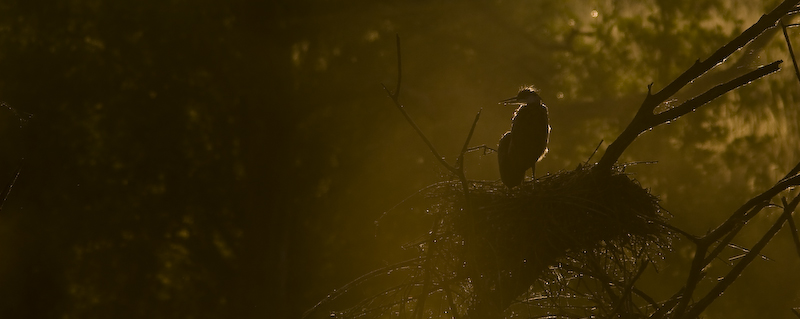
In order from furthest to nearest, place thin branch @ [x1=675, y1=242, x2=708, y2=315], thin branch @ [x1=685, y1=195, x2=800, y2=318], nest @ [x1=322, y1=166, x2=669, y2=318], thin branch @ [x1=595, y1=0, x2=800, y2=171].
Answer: nest @ [x1=322, y1=166, x2=669, y2=318], thin branch @ [x1=595, y1=0, x2=800, y2=171], thin branch @ [x1=675, y1=242, x2=708, y2=315], thin branch @ [x1=685, y1=195, x2=800, y2=318]

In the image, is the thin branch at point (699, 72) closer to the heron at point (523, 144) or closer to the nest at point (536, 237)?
the nest at point (536, 237)

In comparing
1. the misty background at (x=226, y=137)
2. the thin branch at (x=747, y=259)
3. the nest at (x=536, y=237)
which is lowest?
the thin branch at (x=747, y=259)

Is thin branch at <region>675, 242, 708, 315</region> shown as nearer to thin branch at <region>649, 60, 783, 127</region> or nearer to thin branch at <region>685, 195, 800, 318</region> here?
thin branch at <region>685, 195, 800, 318</region>

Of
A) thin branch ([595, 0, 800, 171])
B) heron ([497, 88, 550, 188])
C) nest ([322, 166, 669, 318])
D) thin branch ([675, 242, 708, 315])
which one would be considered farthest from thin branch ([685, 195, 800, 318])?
heron ([497, 88, 550, 188])

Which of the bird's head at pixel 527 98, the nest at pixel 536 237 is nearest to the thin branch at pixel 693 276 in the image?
the nest at pixel 536 237

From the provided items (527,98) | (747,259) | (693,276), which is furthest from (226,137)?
(747,259)

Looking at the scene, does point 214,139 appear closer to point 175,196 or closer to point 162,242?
point 175,196

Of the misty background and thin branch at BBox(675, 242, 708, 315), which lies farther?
the misty background

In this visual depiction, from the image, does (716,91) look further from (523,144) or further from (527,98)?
(527,98)
